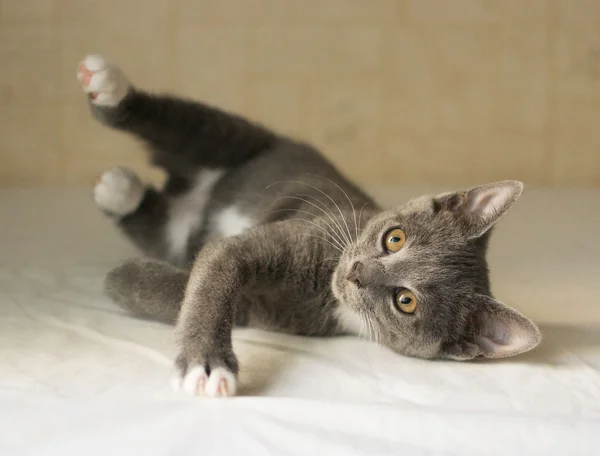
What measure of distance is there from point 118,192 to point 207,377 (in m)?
0.91

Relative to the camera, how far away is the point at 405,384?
1.09 metres

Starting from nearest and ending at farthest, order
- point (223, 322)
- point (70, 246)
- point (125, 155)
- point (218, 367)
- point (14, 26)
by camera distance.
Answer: point (218, 367) → point (223, 322) → point (70, 246) → point (14, 26) → point (125, 155)

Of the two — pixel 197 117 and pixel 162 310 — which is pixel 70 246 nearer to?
pixel 197 117

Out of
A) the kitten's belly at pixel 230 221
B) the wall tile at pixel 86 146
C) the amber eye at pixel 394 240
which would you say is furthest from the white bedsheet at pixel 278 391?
the wall tile at pixel 86 146

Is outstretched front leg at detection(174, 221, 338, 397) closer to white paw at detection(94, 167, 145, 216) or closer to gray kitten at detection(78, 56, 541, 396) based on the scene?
gray kitten at detection(78, 56, 541, 396)

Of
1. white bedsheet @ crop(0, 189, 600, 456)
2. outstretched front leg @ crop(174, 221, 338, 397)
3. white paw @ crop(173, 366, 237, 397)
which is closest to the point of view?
white bedsheet @ crop(0, 189, 600, 456)

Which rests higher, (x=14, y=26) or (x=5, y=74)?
(x=14, y=26)

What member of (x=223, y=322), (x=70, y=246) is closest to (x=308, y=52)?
(x=70, y=246)

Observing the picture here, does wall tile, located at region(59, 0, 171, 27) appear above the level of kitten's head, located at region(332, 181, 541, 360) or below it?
above

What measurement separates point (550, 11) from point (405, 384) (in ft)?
8.21

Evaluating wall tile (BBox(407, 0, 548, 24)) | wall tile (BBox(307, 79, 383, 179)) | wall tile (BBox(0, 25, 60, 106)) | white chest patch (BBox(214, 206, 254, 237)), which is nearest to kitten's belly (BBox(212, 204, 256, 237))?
white chest patch (BBox(214, 206, 254, 237))

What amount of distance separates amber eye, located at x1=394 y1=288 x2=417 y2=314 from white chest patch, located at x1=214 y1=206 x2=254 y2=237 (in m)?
0.57

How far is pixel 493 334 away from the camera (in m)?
1.26

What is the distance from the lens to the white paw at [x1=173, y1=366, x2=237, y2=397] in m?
1.00
